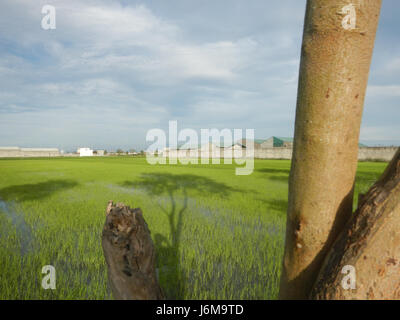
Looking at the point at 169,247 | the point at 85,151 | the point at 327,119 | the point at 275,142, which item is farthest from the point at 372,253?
the point at 85,151

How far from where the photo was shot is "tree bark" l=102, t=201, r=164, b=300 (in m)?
1.20

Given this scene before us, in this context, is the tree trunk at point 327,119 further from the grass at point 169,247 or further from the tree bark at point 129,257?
the grass at point 169,247

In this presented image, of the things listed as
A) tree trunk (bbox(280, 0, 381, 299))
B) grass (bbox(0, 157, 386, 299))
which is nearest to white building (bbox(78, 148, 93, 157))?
grass (bbox(0, 157, 386, 299))

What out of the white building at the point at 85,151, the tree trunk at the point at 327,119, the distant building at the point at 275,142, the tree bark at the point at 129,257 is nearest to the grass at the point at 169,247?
the tree bark at the point at 129,257

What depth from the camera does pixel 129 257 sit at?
4.14 feet

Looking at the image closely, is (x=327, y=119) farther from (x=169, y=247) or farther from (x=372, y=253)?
(x=169, y=247)

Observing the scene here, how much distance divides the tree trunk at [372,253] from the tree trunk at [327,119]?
10 cm

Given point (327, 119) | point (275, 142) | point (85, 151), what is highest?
point (327, 119)

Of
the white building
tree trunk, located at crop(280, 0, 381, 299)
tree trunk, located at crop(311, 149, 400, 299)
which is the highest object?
tree trunk, located at crop(280, 0, 381, 299)

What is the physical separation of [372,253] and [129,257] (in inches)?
42.9

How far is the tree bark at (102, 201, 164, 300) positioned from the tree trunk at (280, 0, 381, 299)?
78 cm

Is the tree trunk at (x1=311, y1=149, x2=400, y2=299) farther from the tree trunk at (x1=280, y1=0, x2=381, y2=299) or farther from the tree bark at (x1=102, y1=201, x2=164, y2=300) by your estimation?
the tree bark at (x1=102, y1=201, x2=164, y2=300)
